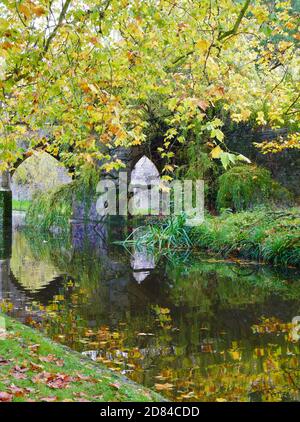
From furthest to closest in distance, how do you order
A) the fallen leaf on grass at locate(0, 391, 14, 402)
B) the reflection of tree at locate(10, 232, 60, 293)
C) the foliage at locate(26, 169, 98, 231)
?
the foliage at locate(26, 169, 98, 231) → the reflection of tree at locate(10, 232, 60, 293) → the fallen leaf on grass at locate(0, 391, 14, 402)

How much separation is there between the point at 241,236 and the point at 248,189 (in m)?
2.56

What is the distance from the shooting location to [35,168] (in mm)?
24203

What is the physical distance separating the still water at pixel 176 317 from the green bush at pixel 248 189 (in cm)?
249

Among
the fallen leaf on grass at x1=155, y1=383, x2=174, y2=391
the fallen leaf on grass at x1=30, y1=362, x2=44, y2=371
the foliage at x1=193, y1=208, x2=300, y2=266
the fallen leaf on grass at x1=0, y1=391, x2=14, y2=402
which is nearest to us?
the fallen leaf on grass at x1=0, y1=391, x2=14, y2=402

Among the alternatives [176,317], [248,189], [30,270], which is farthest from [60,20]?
[248,189]

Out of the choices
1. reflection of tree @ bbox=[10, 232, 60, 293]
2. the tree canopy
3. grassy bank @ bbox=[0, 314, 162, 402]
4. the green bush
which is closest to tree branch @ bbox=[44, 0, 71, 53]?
the tree canopy

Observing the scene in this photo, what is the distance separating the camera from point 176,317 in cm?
646

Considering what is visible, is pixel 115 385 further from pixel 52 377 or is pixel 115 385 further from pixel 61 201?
pixel 61 201

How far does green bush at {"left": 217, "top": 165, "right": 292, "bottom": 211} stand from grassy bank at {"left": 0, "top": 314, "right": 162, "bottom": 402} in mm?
9357

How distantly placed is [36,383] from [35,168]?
21.4m

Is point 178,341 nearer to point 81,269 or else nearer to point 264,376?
point 264,376

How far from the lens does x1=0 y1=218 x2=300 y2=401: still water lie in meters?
4.38

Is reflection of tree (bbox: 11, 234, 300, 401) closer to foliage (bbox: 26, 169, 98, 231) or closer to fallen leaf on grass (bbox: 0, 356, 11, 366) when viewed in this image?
fallen leaf on grass (bbox: 0, 356, 11, 366)
